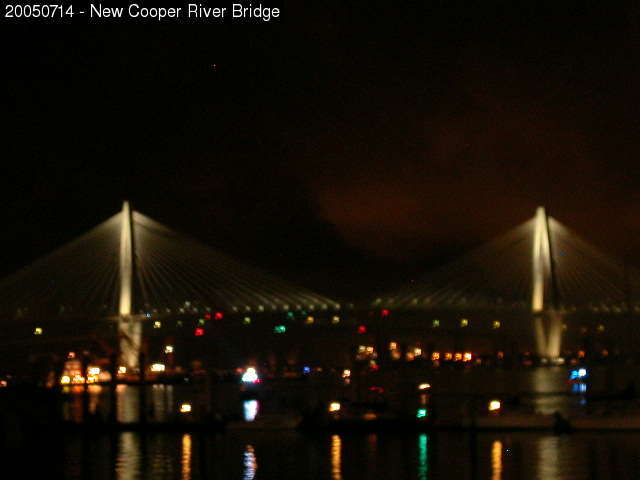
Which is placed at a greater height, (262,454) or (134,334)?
(134,334)

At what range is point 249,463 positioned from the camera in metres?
13.2

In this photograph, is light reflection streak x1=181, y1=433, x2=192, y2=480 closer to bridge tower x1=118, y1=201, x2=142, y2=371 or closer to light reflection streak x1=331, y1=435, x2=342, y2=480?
light reflection streak x1=331, y1=435, x2=342, y2=480

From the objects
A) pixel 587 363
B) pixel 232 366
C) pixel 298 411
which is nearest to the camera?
pixel 298 411

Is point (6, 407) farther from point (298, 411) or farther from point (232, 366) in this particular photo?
point (232, 366)

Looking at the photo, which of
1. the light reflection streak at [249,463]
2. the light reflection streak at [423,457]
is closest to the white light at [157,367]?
the light reflection streak at [423,457]

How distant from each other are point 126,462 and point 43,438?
2.37m

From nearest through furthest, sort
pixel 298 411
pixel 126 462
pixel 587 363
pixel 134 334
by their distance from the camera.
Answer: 1. pixel 126 462
2. pixel 298 411
3. pixel 134 334
4. pixel 587 363

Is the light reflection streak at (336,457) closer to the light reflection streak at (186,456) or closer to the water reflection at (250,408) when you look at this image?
the light reflection streak at (186,456)

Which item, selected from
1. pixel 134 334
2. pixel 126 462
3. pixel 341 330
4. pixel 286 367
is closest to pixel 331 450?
pixel 126 462

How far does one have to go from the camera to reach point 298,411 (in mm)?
16594

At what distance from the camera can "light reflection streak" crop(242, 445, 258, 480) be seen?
1235 centimetres

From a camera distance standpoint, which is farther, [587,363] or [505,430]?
[587,363]

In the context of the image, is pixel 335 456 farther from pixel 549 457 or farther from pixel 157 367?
pixel 157 367

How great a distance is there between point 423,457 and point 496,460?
31.4 inches
